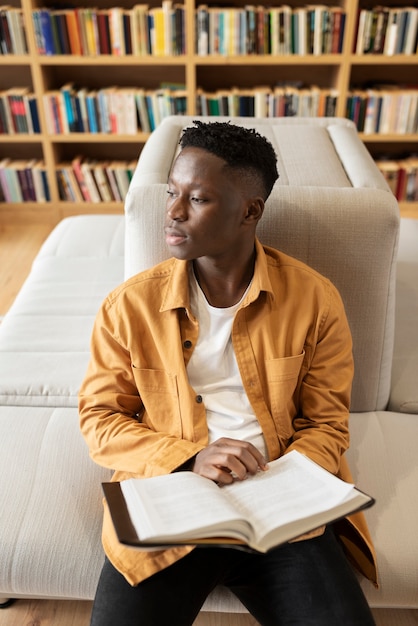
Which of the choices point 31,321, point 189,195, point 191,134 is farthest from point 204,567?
point 31,321

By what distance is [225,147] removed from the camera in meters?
1.03

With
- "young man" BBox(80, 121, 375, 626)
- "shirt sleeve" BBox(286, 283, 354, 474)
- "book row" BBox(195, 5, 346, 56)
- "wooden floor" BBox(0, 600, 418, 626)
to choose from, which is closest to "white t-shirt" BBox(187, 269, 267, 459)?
"young man" BBox(80, 121, 375, 626)

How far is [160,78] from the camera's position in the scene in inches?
128

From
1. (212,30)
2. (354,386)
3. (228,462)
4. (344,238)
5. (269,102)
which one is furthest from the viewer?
(269,102)

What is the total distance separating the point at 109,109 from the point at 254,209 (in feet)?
7.52

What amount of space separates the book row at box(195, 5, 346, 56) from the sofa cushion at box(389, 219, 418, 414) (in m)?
1.32

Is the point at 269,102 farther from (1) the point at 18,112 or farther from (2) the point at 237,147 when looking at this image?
(2) the point at 237,147

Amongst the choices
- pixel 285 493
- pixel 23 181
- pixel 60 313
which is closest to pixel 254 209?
pixel 285 493

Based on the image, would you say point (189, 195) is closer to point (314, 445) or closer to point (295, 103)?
point (314, 445)

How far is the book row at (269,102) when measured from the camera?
3073 mm

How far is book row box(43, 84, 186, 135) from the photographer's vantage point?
3072mm

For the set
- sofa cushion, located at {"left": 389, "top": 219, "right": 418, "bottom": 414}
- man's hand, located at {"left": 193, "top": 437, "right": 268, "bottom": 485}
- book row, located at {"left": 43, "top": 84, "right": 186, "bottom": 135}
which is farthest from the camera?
book row, located at {"left": 43, "top": 84, "right": 186, "bottom": 135}

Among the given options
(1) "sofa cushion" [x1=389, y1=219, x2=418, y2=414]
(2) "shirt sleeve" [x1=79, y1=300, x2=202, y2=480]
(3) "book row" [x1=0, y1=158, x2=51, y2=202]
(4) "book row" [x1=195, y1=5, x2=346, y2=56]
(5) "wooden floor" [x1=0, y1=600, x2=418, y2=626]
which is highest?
(4) "book row" [x1=195, y1=5, x2=346, y2=56]

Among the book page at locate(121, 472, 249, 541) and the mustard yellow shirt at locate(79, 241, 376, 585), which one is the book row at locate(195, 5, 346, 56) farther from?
the book page at locate(121, 472, 249, 541)
